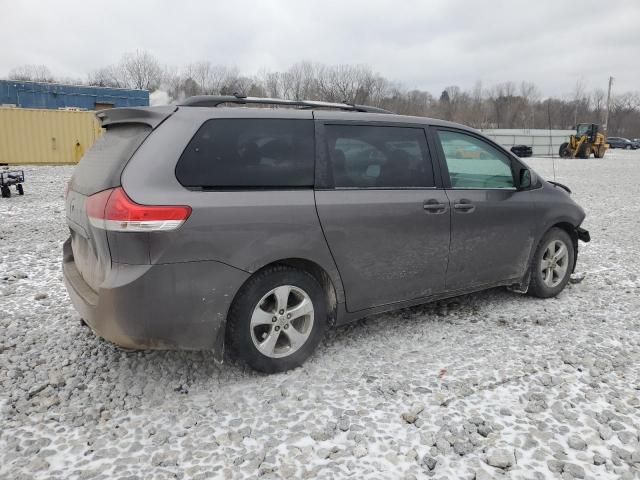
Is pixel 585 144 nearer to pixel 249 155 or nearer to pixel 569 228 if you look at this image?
pixel 569 228

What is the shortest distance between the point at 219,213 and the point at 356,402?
137 cm

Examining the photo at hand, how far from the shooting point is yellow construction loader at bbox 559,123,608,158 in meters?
35.3

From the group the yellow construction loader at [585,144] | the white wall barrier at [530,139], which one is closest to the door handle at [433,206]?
the yellow construction loader at [585,144]

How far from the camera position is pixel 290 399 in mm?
2943

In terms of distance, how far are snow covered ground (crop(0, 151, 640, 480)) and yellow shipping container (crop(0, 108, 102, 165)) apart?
20521 mm

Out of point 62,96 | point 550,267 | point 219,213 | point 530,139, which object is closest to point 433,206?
point 219,213

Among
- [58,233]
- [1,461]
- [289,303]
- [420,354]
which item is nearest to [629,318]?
[420,354]

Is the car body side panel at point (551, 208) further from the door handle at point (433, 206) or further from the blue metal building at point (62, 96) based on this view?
the blue metal building at point (62, 96)

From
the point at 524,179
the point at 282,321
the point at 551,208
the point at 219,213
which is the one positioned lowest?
the point at 282,321

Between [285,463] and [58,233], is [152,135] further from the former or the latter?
[58,233]

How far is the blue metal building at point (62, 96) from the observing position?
1204 inches

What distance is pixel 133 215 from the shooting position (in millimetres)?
2594

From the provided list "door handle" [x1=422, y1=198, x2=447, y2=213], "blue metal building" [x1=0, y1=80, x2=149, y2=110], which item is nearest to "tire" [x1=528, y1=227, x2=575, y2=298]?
"door handle" [x1=422, y1=198, x2=447, y2=213]

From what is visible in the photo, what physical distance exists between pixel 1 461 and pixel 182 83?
2645 inches
